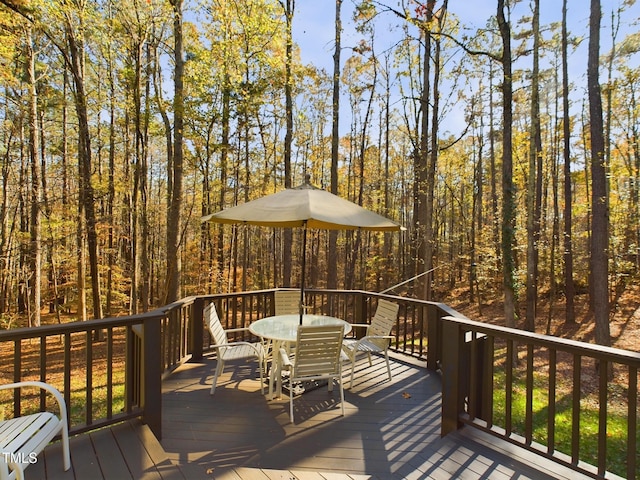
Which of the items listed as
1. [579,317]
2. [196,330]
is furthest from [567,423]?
[579,317]

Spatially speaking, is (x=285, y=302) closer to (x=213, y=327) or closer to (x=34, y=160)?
(x=213, y=327)

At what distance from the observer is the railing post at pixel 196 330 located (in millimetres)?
4379

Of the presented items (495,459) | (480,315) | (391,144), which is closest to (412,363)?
(495,459)

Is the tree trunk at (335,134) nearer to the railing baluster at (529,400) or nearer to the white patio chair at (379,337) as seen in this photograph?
the white patio chair at (379,337)

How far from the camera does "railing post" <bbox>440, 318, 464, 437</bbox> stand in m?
2.53

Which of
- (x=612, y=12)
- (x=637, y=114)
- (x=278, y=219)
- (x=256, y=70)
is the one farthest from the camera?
(x=637, y=114)

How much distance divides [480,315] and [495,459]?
38.8 feet

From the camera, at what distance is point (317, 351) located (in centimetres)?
303

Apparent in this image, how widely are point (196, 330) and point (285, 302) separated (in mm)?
1283

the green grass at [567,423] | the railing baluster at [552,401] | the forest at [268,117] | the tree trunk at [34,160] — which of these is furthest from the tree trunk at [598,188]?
the tree trunk at [34,160]

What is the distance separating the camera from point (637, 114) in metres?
10.5

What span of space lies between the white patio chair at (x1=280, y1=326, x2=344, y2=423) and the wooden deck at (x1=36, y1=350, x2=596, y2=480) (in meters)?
0.32

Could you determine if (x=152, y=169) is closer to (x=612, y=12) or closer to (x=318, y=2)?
(x=318, y=2)

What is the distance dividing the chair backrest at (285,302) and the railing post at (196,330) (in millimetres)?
1095
